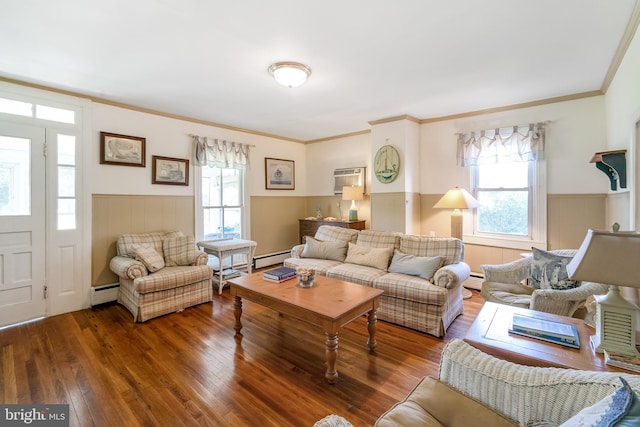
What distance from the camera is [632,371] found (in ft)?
3.95

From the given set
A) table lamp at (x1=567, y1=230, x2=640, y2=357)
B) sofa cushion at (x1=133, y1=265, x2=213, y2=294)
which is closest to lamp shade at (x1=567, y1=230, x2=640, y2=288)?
table lamp at (x1=567, y1=230, x2=640, y2=357)

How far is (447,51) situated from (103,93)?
12.1 feet

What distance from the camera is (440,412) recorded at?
109cm

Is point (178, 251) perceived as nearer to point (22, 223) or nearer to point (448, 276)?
point (22, 223)

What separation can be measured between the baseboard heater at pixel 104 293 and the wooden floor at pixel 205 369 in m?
0.36

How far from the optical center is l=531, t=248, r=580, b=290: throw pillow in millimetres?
2541

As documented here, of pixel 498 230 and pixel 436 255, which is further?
pixel 498 230

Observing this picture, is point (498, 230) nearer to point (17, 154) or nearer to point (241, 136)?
point (241, 136)

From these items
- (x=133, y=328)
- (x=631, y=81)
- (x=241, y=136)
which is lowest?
(x=133, y=328)

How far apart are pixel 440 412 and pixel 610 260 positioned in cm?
97

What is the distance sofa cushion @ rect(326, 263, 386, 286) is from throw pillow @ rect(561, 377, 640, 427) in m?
2.22

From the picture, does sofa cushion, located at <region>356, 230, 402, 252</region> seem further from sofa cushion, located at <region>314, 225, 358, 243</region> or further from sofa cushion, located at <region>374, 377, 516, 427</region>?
sofa cushion, located at <region>374, 377, 516, 427</region>

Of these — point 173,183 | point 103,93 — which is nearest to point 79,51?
point 103,93

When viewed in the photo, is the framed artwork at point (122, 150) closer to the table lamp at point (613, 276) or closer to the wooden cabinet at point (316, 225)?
the wooden cabinet at point (316, 225)
